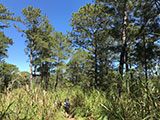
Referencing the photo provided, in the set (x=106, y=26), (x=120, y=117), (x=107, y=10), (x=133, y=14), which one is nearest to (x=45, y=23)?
(x=106, y=26)

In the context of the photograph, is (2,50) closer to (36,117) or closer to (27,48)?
(27,48)

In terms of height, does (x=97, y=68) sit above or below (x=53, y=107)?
above

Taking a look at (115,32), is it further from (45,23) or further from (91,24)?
(45,23)

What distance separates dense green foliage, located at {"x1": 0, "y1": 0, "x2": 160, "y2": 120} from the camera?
154 centimetres

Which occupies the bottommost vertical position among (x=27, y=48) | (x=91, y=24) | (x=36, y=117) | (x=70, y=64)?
(x=36, y=117)

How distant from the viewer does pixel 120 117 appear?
1.49m

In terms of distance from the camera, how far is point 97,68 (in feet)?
44.5

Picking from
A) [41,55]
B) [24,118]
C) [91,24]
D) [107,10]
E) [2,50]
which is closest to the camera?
[24,118]

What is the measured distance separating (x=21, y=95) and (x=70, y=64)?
21495 mm

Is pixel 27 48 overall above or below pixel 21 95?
above

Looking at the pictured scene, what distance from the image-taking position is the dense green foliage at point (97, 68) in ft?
5.04

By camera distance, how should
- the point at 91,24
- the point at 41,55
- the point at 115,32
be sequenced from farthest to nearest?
the point at 41,55 < the point at 91,24 < the point at 115,32

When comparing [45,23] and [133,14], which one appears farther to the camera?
[45,23]

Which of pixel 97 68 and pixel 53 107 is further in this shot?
pixel 97 68
